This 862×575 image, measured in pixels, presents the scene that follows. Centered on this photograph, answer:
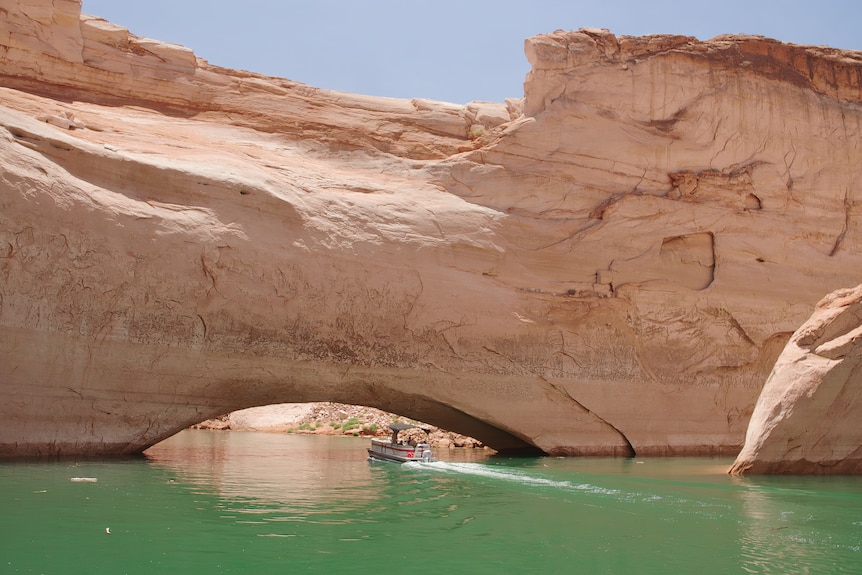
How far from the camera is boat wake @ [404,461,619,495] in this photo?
11139mm

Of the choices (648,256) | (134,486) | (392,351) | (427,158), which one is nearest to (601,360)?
(648,256)

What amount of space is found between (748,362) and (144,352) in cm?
1269

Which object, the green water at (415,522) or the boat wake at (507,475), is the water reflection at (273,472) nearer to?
the green water at (415,522)

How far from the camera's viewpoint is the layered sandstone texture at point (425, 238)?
13.0 m

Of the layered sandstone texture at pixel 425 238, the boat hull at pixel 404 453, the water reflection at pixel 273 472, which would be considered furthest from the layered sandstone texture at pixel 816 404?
the water reflection at pixel 273 472

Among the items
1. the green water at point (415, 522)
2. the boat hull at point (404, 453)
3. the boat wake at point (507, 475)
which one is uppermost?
the boat hull at point (404, 453)

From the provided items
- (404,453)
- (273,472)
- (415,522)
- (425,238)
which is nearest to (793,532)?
(415,522)

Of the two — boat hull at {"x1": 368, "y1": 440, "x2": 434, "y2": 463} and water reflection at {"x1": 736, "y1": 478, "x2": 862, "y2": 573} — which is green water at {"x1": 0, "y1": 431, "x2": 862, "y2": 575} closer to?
water reflection at {"x1": 736, "y1": 478, "x2": 862, "y2": 573}

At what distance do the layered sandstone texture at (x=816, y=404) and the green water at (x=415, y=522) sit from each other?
17.2 inches

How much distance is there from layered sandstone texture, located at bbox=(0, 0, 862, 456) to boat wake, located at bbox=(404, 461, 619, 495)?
1.43 metres

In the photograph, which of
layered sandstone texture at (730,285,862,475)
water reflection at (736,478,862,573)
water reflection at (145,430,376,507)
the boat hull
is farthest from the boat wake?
layered sandstone texture at (730,285,862,475)

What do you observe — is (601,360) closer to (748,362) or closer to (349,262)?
(748,362)

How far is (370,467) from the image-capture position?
14.9 m

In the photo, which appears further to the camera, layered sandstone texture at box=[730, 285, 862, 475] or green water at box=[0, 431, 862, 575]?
layered sandstone texture at box=[730, 285, 862, 475]
